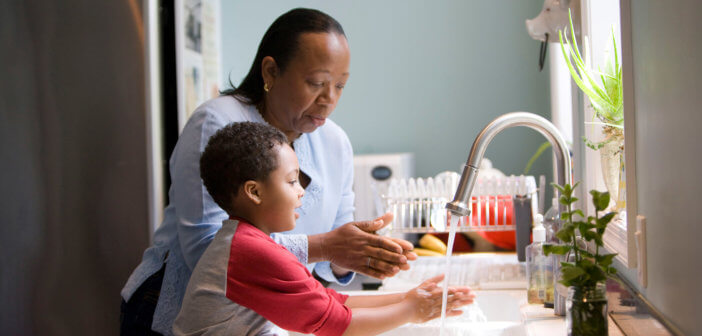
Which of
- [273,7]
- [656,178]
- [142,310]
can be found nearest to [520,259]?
[656,178]

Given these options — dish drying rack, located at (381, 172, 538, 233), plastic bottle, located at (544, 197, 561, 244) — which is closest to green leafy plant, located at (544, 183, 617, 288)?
plastic bottle, located at (544, 197, 561, 244)

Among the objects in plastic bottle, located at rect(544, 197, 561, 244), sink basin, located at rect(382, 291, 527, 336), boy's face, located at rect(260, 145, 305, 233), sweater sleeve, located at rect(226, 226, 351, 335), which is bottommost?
sink basin, located at rect(382, 291, 527, 336)

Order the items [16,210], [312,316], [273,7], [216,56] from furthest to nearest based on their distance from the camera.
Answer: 1. [273,7]
2. [216,56]
3. [16,210]
4. [312,316]

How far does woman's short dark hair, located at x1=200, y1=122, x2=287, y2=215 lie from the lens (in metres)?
1.03

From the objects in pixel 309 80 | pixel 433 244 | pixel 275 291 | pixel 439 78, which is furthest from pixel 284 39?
pixel 439 78

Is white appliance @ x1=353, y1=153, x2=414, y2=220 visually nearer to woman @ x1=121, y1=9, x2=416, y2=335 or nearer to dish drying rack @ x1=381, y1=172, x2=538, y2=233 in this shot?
dish drying rack @ x1=381, y1=172, x2=538, y2=233

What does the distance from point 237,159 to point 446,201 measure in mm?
865

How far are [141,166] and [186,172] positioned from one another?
3.21 feet

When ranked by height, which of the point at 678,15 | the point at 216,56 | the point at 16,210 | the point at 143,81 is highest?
the point at 216,56

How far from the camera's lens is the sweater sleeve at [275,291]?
3.20 feet

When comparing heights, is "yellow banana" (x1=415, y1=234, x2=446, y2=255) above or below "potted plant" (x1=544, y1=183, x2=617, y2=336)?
below

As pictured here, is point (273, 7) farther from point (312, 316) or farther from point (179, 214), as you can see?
point (312, 316)

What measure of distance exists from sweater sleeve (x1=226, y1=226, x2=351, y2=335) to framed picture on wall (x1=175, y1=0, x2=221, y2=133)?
1.37m

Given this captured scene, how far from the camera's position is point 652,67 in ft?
2.80
